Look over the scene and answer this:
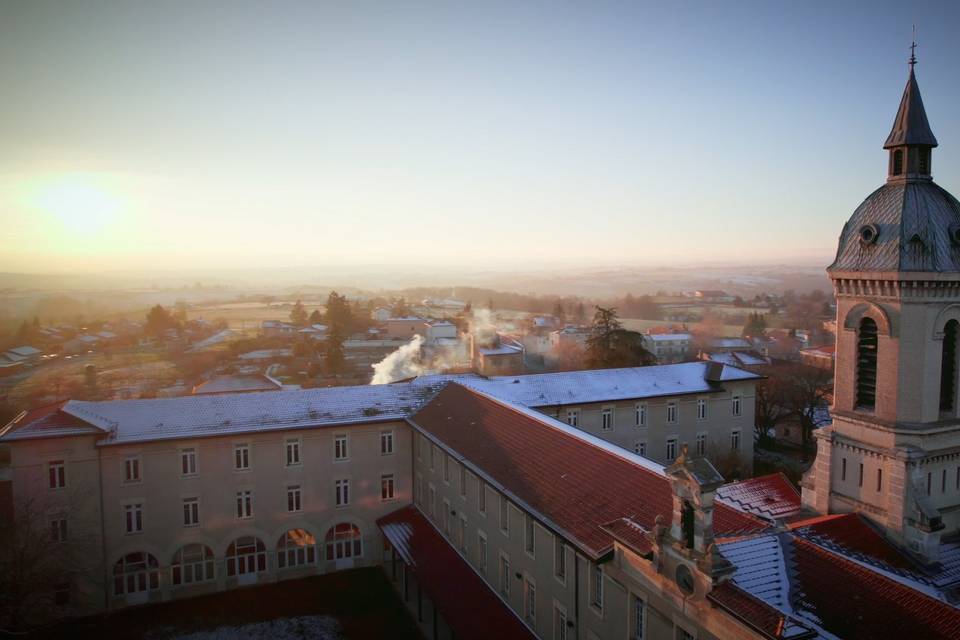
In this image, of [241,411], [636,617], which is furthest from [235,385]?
[636,617]

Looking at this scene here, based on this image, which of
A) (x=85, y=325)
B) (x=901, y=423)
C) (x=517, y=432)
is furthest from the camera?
(x=85, y=325)

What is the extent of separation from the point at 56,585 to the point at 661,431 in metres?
32.4

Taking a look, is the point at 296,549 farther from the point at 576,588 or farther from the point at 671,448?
the point at 671,448

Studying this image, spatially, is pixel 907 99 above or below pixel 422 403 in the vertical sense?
above

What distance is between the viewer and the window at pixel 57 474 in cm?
2756

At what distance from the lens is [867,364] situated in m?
20.4

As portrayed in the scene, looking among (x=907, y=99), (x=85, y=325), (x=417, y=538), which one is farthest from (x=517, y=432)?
(x=85, y=325)

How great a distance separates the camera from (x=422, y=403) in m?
33.9

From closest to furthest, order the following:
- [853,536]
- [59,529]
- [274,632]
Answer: [853,536]
[274,632]
[59,529]

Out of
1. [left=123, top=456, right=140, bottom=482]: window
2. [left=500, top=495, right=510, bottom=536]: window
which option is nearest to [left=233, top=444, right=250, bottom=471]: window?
[left=123, top=456, right=140, bottom=482]: window

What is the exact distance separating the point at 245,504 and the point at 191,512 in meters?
2.40

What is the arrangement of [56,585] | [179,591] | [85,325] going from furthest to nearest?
[85,325] → [179,591] → [56,585]

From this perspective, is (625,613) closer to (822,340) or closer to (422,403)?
(422,403)

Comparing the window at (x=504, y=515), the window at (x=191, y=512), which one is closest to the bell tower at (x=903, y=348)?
the window at (x=504, y=515)
